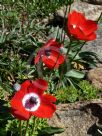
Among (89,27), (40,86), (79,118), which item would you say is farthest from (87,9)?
(40,86)

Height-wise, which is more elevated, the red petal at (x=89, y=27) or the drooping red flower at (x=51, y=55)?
the red petal at (x=89, y=27)

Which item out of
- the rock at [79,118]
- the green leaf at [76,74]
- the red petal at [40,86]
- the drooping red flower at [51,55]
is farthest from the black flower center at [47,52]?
the green leaf at [76,74]

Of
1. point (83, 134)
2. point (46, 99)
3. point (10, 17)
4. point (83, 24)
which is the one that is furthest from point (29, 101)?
point (10, 17)

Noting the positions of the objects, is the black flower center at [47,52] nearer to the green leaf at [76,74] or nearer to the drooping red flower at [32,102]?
the drooping red flower at [32,102]

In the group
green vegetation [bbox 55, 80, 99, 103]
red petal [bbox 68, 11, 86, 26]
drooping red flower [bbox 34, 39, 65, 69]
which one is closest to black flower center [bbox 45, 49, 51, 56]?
drooping red flower [bbox 34, 39, 65, 69]

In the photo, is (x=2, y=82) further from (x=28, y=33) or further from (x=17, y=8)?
(x=17, y=8)
